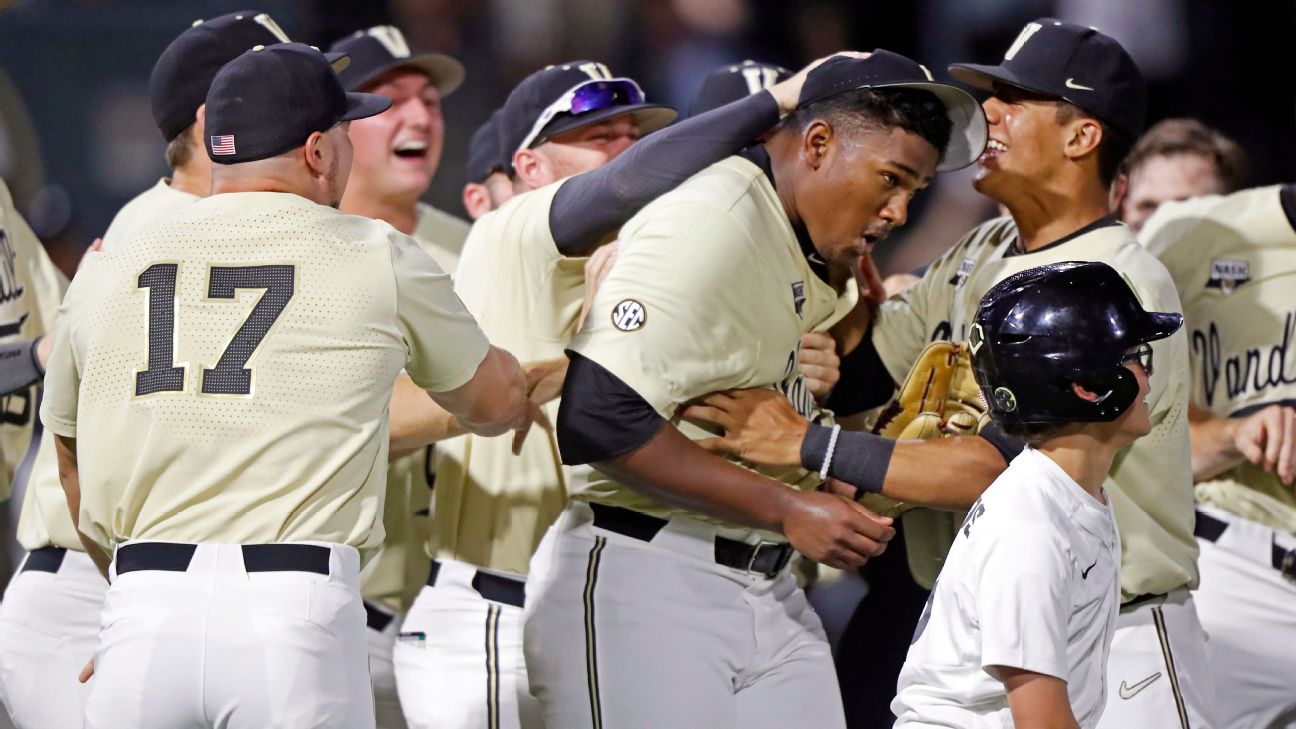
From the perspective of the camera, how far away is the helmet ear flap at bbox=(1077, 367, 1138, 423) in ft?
7.25

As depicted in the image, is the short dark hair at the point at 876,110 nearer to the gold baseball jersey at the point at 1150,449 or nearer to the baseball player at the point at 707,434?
the baseball player at the point at 707,434

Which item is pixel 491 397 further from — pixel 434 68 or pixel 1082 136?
pixel 434 68

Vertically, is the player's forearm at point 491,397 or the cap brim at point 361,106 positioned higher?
the cap brim at point 361,106

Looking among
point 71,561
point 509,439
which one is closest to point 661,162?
point 509,439

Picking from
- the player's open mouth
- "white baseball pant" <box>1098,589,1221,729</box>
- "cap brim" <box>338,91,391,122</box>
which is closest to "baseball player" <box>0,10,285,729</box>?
"cap brim" <box>338,91,391,122</box>

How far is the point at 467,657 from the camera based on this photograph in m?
3.46

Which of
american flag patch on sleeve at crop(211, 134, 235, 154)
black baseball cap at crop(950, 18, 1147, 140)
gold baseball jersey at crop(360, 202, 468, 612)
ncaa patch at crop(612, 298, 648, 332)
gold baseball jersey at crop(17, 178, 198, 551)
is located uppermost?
black baseball cap at crop(950, 18, 1147, 140)

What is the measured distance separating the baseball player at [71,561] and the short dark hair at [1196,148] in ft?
10.2

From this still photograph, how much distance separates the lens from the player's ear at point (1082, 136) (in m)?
3.27

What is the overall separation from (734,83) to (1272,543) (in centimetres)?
195

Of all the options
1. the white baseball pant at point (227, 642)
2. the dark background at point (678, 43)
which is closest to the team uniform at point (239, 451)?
the white baseball pant at point (227, 642)

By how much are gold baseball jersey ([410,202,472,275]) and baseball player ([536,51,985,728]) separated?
63.7 inches

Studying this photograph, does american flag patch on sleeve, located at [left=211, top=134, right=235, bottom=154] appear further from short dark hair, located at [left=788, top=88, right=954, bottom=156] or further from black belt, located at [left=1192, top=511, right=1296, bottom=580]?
black belt, located at [left=1192, top=511, right=1296, bottom=580]

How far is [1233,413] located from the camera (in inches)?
151
